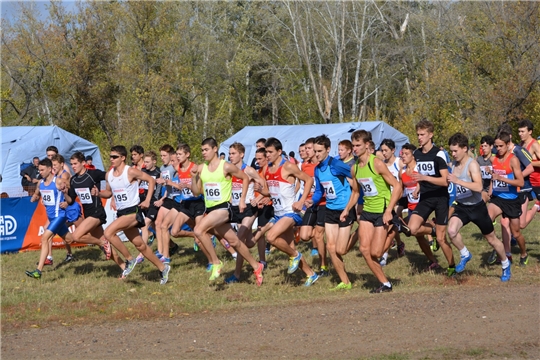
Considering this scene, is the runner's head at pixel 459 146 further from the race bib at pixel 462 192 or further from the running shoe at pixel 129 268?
the running shoe at pixel 129 268

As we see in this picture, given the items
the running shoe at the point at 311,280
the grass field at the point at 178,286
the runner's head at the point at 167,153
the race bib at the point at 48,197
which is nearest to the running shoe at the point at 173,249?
the grass field at the point at 178,286

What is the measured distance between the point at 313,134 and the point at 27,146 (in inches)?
412

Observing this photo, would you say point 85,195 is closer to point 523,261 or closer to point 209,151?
point 209,151

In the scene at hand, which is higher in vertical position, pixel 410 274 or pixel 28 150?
pixel 28 150

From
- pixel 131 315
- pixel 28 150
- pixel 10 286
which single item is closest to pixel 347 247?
pixel 131 315

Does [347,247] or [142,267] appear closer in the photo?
[347,247]

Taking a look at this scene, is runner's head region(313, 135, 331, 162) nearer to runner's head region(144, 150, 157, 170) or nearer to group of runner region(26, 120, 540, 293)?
group of runner region(26, 120, 540, 293)

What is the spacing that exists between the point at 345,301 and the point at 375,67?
37342 mm

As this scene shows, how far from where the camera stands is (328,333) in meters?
7.43

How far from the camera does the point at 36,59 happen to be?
126 feet

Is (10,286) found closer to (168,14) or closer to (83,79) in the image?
(83,79)

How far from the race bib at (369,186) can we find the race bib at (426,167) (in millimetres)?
922

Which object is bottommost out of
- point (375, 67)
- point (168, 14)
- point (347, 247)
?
point (347, 247)

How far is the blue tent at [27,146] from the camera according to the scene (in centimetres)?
2302
